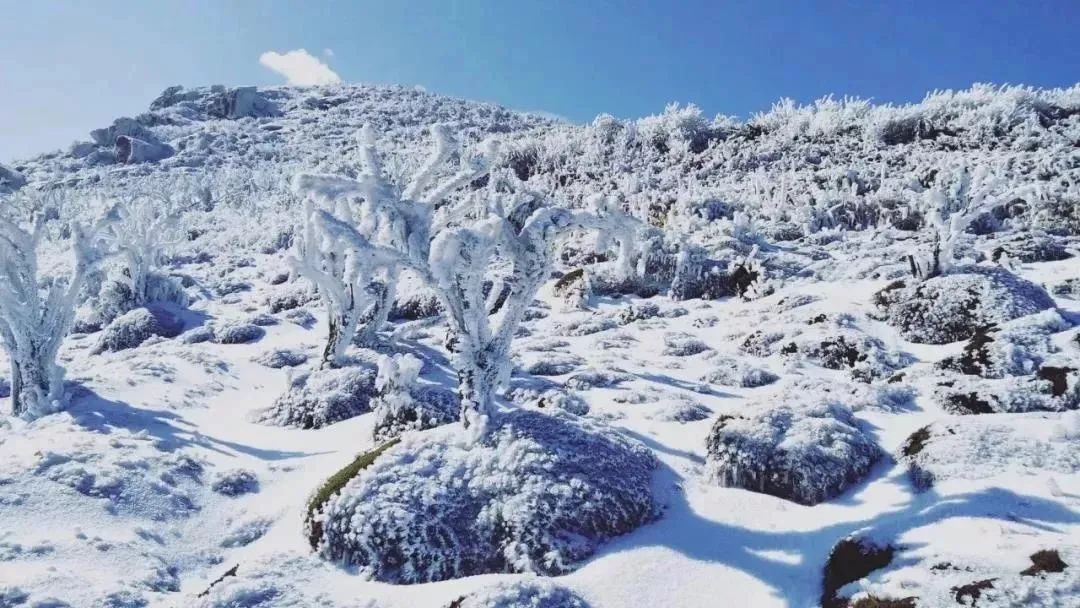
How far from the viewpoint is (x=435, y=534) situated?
7125mm

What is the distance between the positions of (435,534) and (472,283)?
319 cm

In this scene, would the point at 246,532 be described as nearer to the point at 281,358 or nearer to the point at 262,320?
the point at 281,358

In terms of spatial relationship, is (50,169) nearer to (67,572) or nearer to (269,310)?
(269,310)

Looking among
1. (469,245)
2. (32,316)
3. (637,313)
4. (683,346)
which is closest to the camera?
(469,245)

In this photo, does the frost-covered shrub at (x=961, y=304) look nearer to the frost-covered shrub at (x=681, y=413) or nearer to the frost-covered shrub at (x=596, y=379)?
the frost-covered shrub at (x=681, y=413)

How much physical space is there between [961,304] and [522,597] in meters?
12.5

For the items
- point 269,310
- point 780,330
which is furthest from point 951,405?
point 269,310

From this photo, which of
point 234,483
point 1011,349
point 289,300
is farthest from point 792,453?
point 289,300

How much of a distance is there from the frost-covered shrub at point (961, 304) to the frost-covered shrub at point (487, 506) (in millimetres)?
8817

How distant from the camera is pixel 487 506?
7410 millimetres

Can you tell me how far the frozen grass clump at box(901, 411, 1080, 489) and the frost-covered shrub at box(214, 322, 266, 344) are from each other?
17.5 metres

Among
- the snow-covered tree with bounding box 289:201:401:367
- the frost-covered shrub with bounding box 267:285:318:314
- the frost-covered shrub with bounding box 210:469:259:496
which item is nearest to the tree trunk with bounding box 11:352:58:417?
the snow-covered tree with bounding box 289:201:401:367

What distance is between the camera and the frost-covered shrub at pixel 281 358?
55.2 feet

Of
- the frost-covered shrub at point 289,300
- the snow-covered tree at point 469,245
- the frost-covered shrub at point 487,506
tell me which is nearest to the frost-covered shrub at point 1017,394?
the frost-covered shrub at point 487,506
